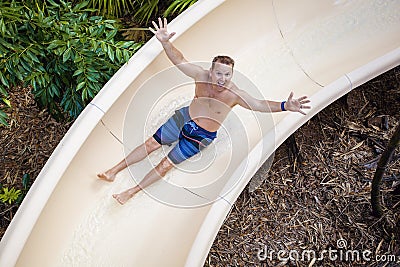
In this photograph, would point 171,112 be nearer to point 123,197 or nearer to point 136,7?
point 123,197

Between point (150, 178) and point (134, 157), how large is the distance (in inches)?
4.1

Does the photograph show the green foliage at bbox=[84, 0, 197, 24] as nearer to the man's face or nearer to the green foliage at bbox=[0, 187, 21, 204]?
the man's face

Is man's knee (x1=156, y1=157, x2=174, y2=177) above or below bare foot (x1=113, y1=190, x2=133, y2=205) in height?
below

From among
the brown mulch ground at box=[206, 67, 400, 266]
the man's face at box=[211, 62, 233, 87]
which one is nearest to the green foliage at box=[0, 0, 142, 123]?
the man's face at box=[211, 62, 233, 87]

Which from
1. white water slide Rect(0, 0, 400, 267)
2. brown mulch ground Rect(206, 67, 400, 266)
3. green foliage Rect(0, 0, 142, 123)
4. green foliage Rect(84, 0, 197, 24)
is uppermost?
green foliage Rect(0, 0, 142, 123)

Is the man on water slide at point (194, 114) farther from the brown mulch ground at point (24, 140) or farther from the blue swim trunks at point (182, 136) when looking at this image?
the brown mulch ground at point (24, 140)

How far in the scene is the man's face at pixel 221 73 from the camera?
197cm

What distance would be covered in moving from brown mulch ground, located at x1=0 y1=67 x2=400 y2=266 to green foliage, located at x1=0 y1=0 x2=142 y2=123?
442 mm

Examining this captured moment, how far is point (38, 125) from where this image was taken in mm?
2533

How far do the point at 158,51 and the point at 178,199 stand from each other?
0.58 m

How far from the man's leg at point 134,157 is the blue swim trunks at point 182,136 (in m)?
0.03

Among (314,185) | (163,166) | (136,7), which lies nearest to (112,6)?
(136,7)

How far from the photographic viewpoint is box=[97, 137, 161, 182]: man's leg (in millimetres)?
2060

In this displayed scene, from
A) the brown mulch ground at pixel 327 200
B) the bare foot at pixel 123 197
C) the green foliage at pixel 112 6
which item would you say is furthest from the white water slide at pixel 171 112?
the green foliage at pixel 112 6
